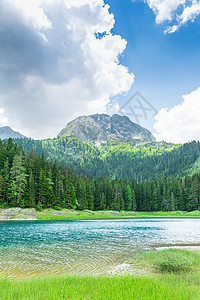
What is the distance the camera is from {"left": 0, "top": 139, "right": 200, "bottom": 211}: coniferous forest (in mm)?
80062

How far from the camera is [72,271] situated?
15250 millimetres

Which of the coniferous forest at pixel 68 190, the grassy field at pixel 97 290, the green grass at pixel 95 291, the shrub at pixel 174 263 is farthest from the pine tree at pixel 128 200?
the green grass at pixel 95 291

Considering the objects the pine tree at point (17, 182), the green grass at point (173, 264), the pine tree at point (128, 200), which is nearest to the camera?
the green grass at point (173, 264)

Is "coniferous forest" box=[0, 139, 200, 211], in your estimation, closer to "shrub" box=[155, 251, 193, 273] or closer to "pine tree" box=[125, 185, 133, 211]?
"pine tree" box=[125, 185, 133, 211]

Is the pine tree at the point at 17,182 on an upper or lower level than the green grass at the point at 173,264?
upper

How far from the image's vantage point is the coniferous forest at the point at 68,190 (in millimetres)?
80062

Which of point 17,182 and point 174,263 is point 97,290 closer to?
point 174,263

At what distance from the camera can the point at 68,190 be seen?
328 ft

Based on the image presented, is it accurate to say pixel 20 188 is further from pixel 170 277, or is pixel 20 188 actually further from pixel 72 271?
pixel 170 277

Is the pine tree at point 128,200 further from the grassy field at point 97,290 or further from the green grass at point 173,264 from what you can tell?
the grassy field at point 97,290

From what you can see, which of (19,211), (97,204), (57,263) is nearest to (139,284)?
(57,263)

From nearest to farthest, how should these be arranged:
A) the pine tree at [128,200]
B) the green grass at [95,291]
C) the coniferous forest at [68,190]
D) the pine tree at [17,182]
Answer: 1. the green grass at [95,291]
2. the pine tree at [17,182]
3. the coniferous forest at [68,190]
4. the pine tree at [128,200]

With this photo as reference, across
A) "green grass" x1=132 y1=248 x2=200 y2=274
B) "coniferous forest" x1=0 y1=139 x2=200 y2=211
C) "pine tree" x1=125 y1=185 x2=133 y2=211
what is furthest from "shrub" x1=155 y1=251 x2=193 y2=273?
"pine tree" x1=125 y1=185 x2=133 y2=211

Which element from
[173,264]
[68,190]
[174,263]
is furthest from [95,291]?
[68,190]
